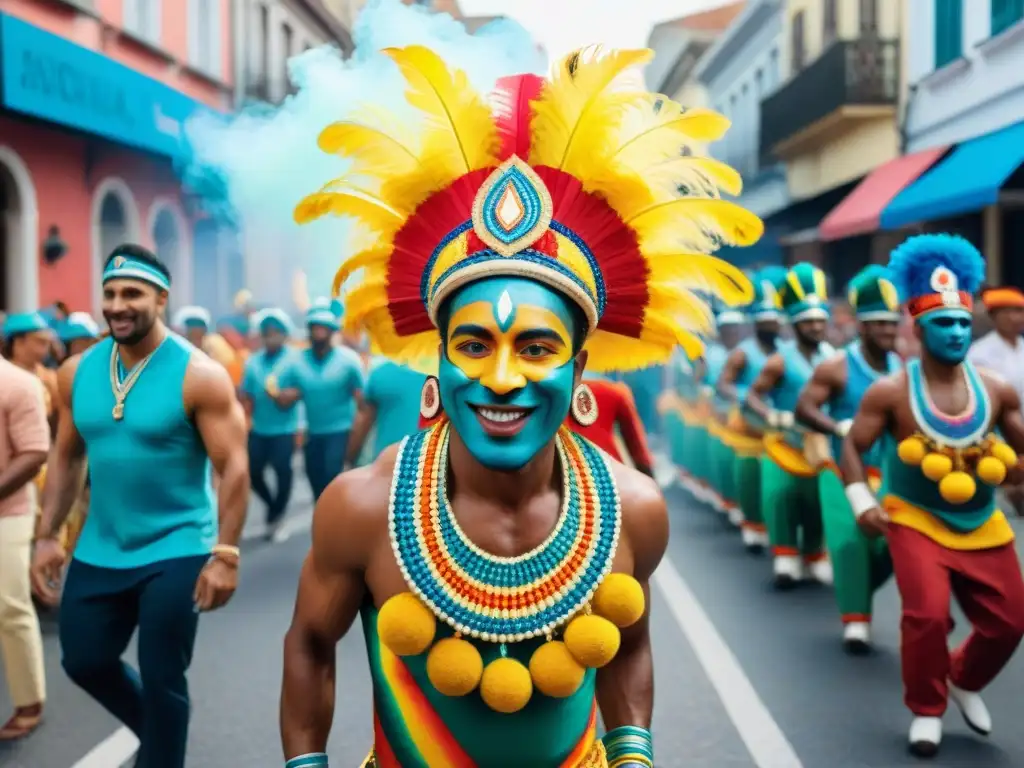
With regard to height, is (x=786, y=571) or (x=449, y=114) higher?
(x=449, y=114)

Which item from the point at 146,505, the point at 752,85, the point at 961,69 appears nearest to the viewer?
the point at 146,505

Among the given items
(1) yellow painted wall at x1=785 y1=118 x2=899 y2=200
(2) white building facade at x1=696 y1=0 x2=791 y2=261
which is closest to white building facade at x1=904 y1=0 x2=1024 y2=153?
(1) yellow painted wall at x1=785 y1=118 x2=899 y2=200

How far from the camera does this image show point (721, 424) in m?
12.8

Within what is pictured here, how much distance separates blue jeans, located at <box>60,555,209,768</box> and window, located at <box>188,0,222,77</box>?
21.1 metres

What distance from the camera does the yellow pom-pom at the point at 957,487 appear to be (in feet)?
17.8

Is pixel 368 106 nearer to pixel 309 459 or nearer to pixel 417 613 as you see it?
pixel 417 613

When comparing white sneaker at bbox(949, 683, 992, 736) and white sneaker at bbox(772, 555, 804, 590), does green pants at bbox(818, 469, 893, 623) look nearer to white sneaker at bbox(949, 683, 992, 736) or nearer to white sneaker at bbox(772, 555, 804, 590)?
white sneaker at bbox(949, 683, 992, 736)

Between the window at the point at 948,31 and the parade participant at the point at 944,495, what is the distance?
15127 mm

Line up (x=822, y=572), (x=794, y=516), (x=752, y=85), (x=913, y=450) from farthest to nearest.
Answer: (x=752, y=85), (x=822, y=572), (x=794, y=516), (x=913, y=450)

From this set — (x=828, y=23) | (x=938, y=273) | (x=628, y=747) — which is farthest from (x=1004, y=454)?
(x=828, y=23)

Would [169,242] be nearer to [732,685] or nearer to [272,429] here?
[272,429]

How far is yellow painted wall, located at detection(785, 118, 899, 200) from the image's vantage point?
2356 centimetres

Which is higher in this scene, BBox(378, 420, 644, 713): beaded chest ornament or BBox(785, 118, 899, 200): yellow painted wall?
BBox(785, 118, 899, 200): yellow painted wall

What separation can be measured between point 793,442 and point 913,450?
3.68 m
